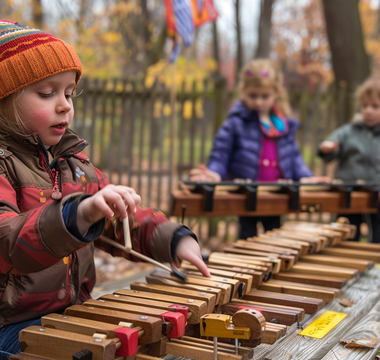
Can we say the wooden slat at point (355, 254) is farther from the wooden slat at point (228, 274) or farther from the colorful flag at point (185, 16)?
the colorful flag at point (185, 16)

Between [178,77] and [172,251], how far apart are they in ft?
37.9

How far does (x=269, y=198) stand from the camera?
12.9 ft

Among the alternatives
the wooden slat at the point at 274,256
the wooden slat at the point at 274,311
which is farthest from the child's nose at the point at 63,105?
the wooden slat at the point at 274,256

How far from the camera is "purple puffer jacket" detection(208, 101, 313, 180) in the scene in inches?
179

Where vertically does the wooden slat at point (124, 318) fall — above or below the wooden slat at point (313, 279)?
above

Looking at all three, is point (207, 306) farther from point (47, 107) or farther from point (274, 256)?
point (47, 107)

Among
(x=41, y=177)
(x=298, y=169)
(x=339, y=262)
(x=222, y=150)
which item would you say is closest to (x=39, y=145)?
(x=41, y=177)

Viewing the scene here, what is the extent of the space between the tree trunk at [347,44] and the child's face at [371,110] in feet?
8.29

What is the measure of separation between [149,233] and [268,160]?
2.78 metres

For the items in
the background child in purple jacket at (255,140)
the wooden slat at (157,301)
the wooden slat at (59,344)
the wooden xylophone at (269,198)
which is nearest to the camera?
the wooden slat at (59,344)

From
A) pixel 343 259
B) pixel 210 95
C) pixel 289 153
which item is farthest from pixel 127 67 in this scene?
pixel 343 259

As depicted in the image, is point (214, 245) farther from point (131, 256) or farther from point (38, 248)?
point (38, 248)

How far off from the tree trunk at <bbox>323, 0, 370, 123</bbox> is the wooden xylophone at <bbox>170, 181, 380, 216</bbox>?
Result: 3654 millimetres

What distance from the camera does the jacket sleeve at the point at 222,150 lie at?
454 cm
